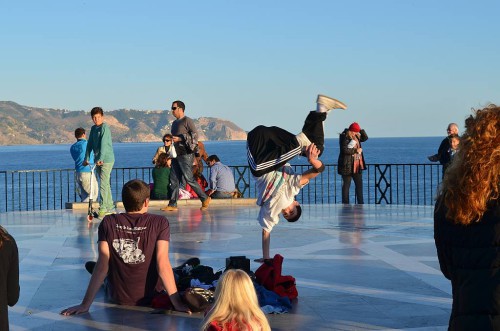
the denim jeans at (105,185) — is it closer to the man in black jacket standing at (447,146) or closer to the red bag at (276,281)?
the man in black jacket standing at (447,146)

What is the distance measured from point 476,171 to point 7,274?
2.59m

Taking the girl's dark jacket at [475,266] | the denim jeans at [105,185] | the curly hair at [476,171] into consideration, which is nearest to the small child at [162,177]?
the denim jeans at [105,185]

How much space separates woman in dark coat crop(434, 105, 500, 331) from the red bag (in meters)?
4.47

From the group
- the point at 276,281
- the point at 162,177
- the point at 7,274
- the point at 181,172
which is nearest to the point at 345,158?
the point at 162,177

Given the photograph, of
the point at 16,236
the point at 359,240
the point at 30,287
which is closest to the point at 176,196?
the point at 16,236

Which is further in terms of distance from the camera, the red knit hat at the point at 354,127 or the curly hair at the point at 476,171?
the red knit hat at the point at 354,127

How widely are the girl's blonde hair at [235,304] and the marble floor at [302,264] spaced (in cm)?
258

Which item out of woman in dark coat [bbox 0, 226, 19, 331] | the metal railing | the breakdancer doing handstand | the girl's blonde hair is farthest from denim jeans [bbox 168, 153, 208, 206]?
the girl's blonde hair

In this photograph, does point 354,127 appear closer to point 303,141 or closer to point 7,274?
point 303,141

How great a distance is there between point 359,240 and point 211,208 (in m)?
6.04

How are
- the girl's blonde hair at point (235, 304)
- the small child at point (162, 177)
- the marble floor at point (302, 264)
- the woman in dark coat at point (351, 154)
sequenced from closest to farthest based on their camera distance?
1. the girl's blonde hair at point (235, 304)
2. the marble floor at point (302, 264)
3. the small child at point (162, 177)
4. the woman in dark coat at point (351, 154)

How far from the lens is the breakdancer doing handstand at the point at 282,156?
33.1 feet

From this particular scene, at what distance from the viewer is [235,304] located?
4.91m

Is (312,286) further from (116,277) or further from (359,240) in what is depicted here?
(359,240)
